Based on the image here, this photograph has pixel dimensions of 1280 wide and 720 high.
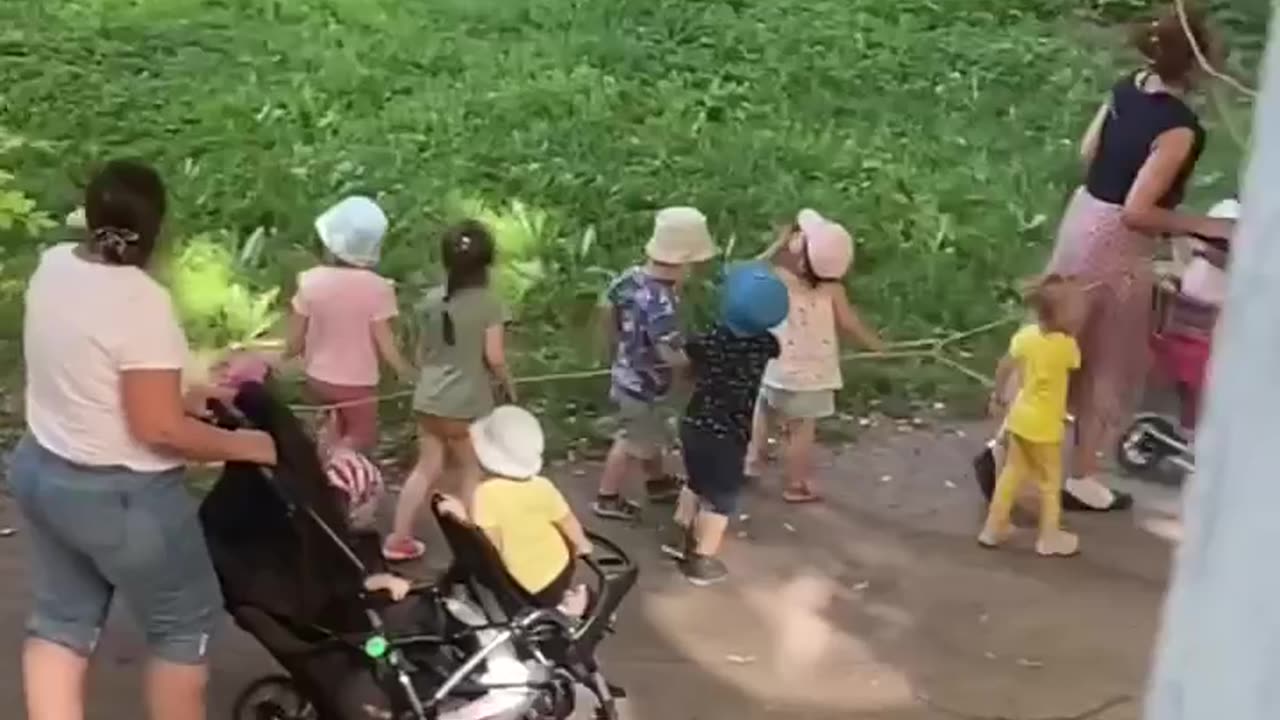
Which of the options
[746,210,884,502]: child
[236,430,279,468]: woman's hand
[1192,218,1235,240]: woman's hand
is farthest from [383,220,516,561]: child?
[1192,218,1235,240]: woman's hand

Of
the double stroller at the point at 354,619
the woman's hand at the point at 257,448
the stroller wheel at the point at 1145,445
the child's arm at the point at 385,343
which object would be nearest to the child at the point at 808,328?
the stroller wheel at the point at 1145,445

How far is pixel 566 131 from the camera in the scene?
34.1 feet

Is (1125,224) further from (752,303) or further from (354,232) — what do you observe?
(354,232)

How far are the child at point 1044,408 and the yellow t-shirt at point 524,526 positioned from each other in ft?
6.53

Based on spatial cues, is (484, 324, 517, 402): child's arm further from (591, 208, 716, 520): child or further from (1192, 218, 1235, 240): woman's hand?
(1192, 218, 1235, 240): woman's hand

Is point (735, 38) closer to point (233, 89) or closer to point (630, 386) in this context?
point (233, 89)

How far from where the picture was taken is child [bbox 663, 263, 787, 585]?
523cm

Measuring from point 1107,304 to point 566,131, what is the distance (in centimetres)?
490

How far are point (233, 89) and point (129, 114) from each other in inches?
29.6

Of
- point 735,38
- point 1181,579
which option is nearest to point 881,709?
point 1181,579

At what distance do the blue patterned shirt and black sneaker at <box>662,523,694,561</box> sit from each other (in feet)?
1.39

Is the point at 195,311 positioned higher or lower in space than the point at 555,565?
lower

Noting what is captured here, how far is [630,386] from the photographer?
5723 millimetres

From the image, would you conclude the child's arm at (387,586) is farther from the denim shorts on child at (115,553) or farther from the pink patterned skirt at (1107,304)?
the pink patterned skirt at (1107,304)
